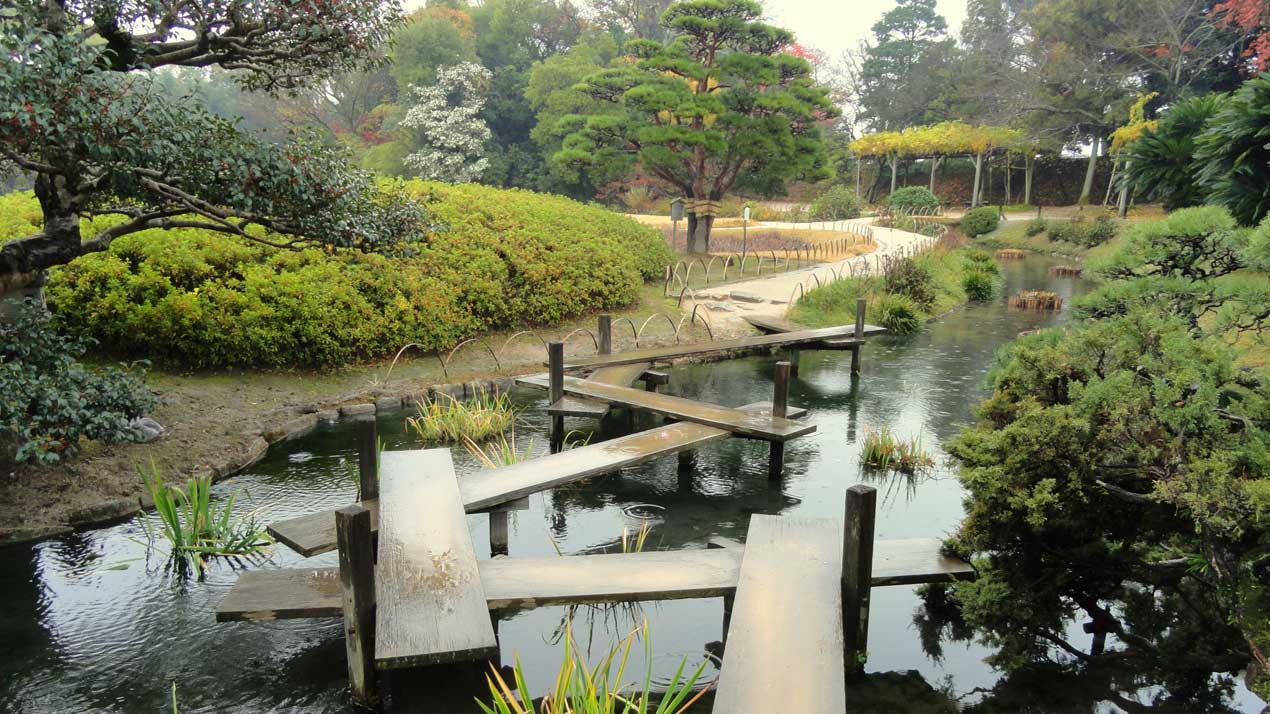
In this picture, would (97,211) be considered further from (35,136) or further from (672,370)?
(672,370)

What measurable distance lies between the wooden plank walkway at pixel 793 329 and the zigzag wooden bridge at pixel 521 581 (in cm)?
630

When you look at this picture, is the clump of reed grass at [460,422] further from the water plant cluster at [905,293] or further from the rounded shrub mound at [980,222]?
the rounded shrub mound at [980,222]

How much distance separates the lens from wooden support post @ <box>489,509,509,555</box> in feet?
17.3

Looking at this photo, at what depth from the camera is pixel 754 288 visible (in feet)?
52.1

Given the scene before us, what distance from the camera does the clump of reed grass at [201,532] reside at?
500cm

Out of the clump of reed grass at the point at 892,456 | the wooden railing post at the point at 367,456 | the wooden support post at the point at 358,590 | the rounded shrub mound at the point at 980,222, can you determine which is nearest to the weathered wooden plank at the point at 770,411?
the clump of reed grass at the point at 892,456

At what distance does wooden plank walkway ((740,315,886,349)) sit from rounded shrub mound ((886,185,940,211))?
23.0 m

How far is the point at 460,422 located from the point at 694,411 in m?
2.22

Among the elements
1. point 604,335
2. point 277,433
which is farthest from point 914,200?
point 277,433

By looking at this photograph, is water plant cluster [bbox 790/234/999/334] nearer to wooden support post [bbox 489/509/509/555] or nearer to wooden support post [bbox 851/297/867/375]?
wooden support post [bbox 851/297/867/375]

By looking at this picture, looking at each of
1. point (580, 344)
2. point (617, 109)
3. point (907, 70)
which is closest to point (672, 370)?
point (580, 344)

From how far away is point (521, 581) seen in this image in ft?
13.0

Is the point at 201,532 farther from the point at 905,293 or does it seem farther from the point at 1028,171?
the point at 1028,171

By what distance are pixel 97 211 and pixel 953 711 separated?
6.67 m
